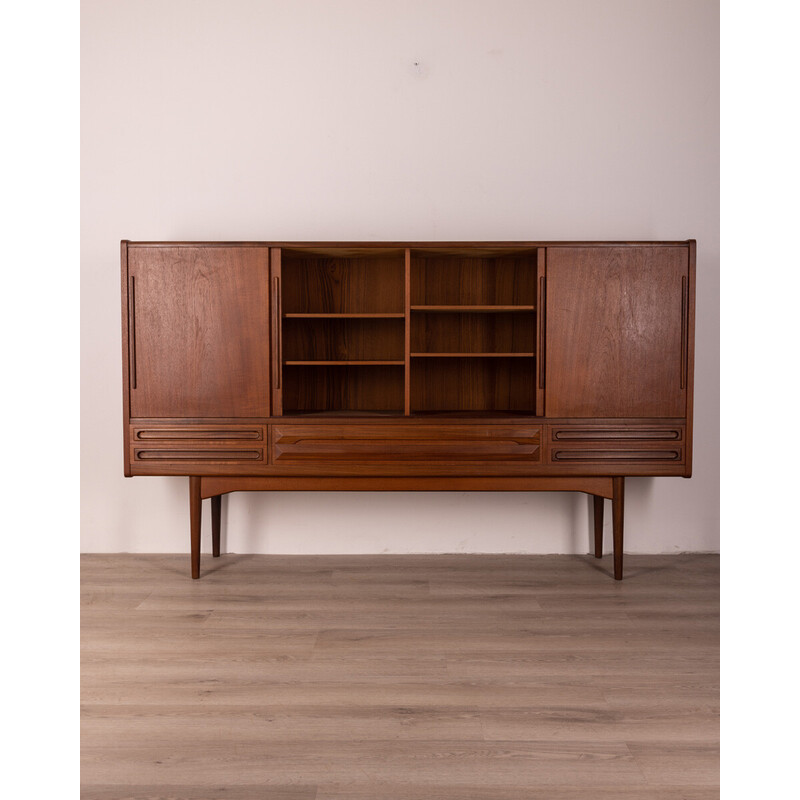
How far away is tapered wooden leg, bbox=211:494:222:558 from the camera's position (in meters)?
3.12

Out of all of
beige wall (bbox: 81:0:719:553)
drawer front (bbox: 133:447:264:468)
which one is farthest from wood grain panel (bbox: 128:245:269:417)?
beige wall (bbox: 81:0:719:553)

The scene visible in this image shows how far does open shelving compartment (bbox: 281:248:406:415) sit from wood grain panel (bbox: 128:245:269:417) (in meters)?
0.43

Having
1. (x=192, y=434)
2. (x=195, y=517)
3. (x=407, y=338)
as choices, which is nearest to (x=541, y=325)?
(x=407, y=338)

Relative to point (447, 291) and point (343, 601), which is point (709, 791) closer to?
point (343, 601)

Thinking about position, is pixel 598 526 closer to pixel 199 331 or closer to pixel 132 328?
pixel 199 331

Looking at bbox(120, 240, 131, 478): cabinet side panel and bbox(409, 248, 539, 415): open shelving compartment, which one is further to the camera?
bbox(409, 248, 539, 415): open shelving compartment

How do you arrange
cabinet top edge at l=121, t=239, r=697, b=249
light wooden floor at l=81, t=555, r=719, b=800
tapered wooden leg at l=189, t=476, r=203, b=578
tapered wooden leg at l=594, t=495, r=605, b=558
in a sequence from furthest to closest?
tapered wooden leg at l=594, t=495, r=605, b=558 < tapered wooden leg at l=189, t=476, r=203, b=578 < cabinet top edge at l=121, t=239, r=697, b=249 < light wooden floor at l=81, t=555, r=719, b=800

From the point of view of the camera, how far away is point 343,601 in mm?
2600

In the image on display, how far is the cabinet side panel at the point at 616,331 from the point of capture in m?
2.69

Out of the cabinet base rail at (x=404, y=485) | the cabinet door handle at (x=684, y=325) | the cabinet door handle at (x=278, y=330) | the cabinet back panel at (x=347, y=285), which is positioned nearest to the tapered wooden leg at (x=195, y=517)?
the cabinet base rail at (x=404, y=485)

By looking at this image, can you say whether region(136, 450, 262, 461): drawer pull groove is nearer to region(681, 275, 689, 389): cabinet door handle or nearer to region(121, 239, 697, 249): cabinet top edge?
region(121, 239, 697, 249): cabinet top edge

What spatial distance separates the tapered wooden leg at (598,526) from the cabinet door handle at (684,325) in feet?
2.45

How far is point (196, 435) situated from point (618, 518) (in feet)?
6.54

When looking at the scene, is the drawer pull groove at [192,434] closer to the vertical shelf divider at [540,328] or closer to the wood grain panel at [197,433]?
the wood grain panel at [197,433]
